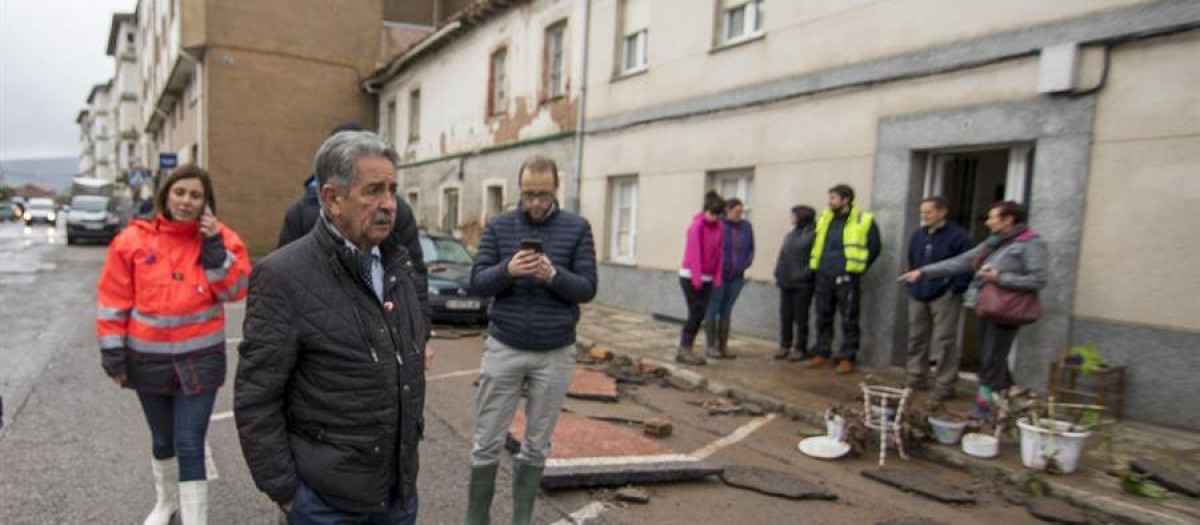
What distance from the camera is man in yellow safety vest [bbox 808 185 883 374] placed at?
7.48 m

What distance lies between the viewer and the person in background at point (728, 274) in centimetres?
826

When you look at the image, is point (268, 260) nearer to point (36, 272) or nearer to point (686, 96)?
point (686, 96)

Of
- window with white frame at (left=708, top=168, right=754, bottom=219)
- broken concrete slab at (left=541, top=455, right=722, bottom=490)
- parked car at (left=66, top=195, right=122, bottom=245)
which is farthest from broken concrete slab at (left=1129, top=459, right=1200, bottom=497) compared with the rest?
parked car at (left=66, top=195, right=122, bottom=245)

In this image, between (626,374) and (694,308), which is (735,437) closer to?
(626,374)

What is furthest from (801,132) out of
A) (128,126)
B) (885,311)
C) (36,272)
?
(128,126)

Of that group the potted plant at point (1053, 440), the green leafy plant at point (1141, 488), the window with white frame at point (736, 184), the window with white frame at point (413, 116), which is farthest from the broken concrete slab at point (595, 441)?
the window with white frame at point (413, 116)

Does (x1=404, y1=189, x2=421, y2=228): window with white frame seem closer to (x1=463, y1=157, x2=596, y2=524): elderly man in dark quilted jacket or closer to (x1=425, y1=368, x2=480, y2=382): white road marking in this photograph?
(x1=425, y1=368, x2=480, y2=382): white road marking

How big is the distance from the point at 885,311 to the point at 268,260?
7016mm

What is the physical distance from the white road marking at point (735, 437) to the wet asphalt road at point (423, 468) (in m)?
0.07

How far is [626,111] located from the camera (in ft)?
39.5

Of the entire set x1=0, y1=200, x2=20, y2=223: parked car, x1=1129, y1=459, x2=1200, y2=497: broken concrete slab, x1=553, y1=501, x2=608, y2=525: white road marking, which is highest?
x1=1129, y1=459, x2=1200, y2=497: broken concrete slab

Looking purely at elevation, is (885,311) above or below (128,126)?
below

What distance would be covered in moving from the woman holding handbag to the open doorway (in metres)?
1.89

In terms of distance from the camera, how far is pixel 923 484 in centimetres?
467
